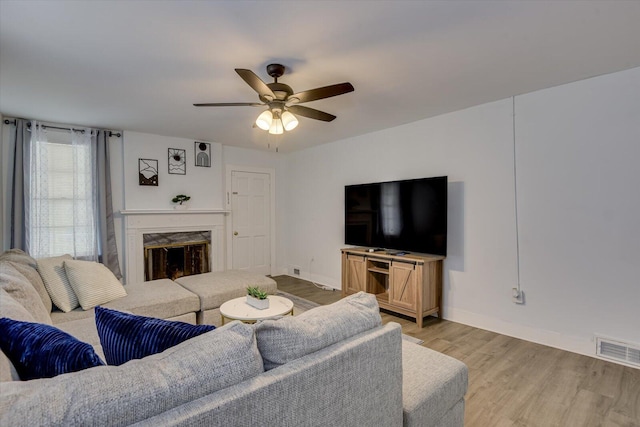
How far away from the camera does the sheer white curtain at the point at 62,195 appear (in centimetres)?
376

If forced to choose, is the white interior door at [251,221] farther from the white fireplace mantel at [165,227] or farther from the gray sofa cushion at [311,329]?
the gray sofa cushion at [311,329]

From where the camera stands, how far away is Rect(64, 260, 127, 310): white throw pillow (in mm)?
2496

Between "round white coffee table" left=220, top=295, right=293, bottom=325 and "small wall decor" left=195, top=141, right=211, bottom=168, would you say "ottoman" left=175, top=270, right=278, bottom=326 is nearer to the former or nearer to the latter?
"round white coffee table" left=220, top=295, right=293, bottom=325

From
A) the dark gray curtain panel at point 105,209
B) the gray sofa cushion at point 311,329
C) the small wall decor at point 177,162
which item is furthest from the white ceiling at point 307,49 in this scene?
the gray sofa cushion at point 311,329

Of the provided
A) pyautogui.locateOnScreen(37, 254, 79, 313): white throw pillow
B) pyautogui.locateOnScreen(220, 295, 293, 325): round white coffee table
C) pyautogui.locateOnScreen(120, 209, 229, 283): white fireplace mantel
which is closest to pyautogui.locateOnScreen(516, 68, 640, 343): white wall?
pyautogui.locateOnScreen(220, 295, 293, 325): round white coffee table

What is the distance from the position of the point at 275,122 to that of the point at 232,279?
184 cm

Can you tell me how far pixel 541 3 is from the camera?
1718mm

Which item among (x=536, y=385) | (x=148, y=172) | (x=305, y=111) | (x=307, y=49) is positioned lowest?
(x=536, y=385)

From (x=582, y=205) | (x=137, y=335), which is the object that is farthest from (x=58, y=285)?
(x=582, y=205)

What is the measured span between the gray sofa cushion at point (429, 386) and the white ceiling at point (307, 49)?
196 centimetres

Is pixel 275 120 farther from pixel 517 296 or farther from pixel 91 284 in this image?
pixel 517 296

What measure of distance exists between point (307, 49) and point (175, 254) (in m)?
3.88

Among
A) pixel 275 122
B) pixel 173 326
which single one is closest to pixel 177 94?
pixel 275 122

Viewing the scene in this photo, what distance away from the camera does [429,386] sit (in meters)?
1.47
